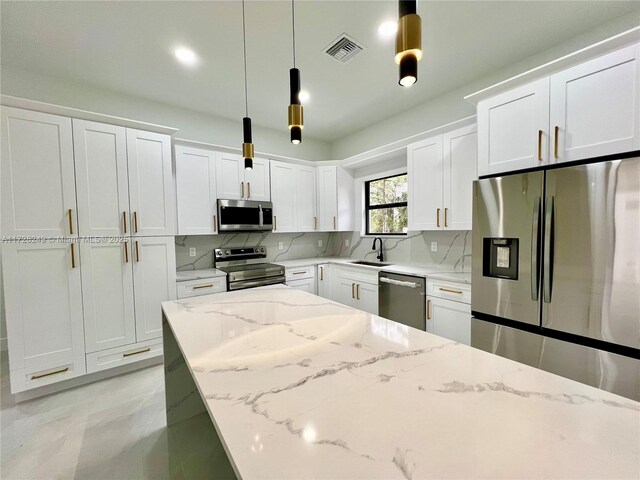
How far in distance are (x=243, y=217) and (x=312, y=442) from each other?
10.2ft

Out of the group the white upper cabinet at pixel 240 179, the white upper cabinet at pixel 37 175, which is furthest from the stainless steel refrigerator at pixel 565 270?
the white upper cabinet at pixel 37 175

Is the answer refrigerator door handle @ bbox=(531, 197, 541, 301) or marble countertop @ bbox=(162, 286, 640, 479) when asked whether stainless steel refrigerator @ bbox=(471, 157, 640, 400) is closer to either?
refrigerator door handle @ bbox=(531, 197, 541, 301)

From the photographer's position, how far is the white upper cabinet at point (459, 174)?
2.52m

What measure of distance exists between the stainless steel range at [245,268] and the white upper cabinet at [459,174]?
207cm

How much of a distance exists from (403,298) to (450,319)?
524 millimetres

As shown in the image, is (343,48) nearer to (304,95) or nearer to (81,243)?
(304,95)

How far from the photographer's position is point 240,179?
341 cm

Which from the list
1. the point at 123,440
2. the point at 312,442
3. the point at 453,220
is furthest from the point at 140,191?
the point at 453,220

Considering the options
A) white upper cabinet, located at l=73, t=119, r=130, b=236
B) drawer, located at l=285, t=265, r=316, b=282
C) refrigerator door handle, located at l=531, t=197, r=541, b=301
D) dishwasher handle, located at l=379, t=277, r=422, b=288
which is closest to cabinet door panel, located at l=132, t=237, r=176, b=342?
white upper cabinet, located at l=73, t=119, r=130, b=236

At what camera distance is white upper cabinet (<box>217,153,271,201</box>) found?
329 centimetres

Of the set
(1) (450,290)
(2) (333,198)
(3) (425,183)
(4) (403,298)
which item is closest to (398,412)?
(1) (450,290)

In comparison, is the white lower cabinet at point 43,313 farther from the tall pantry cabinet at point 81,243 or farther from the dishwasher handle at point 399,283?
the dishwasher handle at point 399,283

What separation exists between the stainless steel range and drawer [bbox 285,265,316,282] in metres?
0.12

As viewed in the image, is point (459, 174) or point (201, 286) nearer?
point (459, 174)
